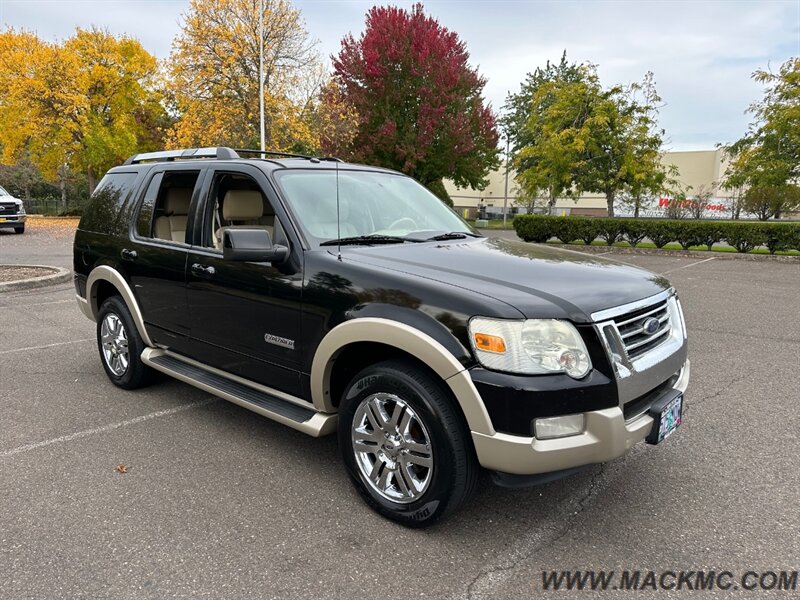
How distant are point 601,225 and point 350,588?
1743 cm

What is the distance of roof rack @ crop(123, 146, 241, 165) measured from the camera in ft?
13.4

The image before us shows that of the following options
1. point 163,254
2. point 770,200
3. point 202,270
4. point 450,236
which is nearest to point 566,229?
point 770,200

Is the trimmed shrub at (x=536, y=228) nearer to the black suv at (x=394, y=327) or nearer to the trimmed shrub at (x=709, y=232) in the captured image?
the trimmed shrub at (x=709, y=232)

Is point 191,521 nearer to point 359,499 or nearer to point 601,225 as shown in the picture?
point 359,499

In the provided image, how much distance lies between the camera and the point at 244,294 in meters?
3.54

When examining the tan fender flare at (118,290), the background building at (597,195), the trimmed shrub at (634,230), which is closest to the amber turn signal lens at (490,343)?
the tan fender flare at (118,290)

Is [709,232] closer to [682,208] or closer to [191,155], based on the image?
[682,208]

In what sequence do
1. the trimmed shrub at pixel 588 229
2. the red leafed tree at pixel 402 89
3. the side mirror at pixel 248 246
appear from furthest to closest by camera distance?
the red leafed tree at pixel 402 89, the trimmed shrub at pixel 588 229, the side mirror at pixel 248 246

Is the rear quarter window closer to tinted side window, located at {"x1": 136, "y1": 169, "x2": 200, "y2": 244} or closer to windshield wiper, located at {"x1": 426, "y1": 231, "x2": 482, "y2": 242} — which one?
tinted side window, located at {"x1": 136, "y1": 169, "x2": 200, "y2": 244}

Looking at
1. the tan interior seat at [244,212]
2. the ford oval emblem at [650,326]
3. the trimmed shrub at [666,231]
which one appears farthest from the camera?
the trimmed shrub at [666,231]

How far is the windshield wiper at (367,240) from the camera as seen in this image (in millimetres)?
3374

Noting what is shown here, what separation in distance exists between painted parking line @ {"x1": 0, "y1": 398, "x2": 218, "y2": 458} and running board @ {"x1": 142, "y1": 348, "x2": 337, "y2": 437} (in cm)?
38

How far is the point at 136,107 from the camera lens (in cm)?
3344

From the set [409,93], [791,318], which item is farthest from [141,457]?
[409,93]
